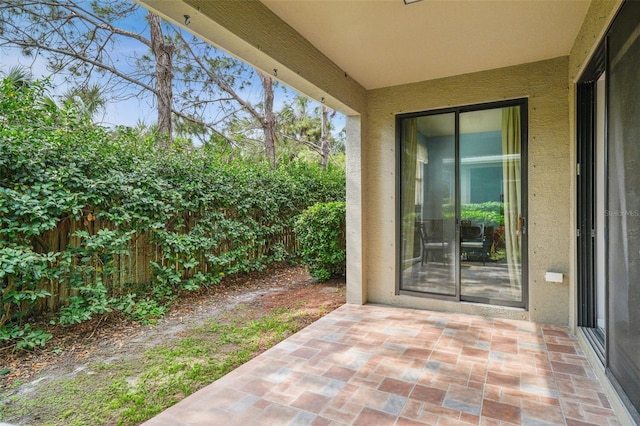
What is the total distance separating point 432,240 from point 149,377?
11.2ft

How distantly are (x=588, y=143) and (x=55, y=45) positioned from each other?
788cm

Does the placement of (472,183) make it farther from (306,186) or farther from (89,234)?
(89,234)

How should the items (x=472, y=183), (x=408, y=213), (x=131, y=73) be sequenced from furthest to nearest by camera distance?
(x=131, y=73), (x=408, y=213), (x=472, y=183)

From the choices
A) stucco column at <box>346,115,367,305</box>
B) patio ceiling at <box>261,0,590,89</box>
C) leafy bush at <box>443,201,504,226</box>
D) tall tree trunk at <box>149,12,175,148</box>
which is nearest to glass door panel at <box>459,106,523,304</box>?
leafy bush at <box>443,201,504,226</box>

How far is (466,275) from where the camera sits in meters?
4.11

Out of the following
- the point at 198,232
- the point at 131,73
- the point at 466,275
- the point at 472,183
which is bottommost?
the point at 466,275

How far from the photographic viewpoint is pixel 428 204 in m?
4.33

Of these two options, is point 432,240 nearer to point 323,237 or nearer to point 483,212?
point 483,212

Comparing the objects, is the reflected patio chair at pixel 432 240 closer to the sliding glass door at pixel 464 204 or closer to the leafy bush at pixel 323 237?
the sliding glass door at pixel 464 204

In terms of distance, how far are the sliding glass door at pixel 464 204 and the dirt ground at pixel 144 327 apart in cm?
142

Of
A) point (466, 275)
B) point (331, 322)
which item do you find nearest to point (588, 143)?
point (466, 275)

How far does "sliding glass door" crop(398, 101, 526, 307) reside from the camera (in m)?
3.89

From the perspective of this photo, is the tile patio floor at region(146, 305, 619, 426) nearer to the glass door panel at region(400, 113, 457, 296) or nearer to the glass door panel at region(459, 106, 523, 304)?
the glass door panel at region(459, 106, 523, 304)

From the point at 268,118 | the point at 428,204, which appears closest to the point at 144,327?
the point at 428,204
